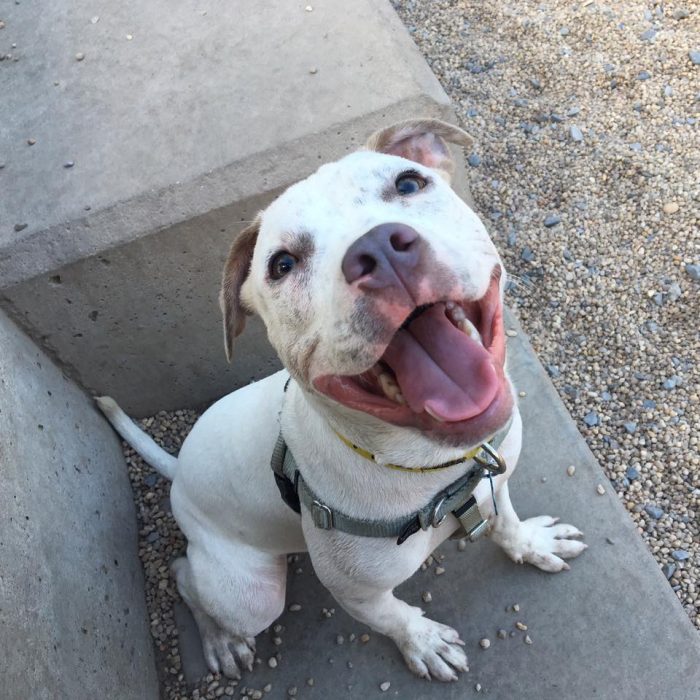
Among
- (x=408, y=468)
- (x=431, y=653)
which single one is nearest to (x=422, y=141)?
(x=408, y=468)

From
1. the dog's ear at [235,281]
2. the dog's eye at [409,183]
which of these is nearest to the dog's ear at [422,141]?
the dog's eye at [409,183]

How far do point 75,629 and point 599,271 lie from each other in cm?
301

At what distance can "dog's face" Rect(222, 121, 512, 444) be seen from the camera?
1.44 meters

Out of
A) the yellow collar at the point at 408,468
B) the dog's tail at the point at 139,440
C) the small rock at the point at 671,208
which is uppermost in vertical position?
the yellow collar at the point at 408,468

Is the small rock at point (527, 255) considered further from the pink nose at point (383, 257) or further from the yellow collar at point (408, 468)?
the pink nose at point (383, 257)

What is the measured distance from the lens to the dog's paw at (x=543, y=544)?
2.79 m

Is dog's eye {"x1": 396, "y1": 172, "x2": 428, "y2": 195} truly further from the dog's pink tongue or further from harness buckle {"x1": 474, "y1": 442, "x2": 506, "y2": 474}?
harness buckle {"x1": 474, "y1": 442, "x2": 506, "y2": 474}

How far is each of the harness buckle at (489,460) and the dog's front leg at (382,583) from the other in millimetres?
332

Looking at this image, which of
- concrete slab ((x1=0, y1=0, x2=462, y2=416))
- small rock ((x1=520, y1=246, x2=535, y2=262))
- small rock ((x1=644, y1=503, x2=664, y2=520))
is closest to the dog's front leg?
small rock ((x1=644, y1=503, x2=664, y2=520))

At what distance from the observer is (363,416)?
1.71 meters

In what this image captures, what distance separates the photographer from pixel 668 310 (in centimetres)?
342

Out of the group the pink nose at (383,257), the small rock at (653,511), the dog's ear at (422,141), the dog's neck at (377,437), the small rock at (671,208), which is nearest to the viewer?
the pink nose at (383,257)

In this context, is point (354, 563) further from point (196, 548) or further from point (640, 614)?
point (640, 614)

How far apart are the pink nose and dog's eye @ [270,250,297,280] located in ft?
1.23
